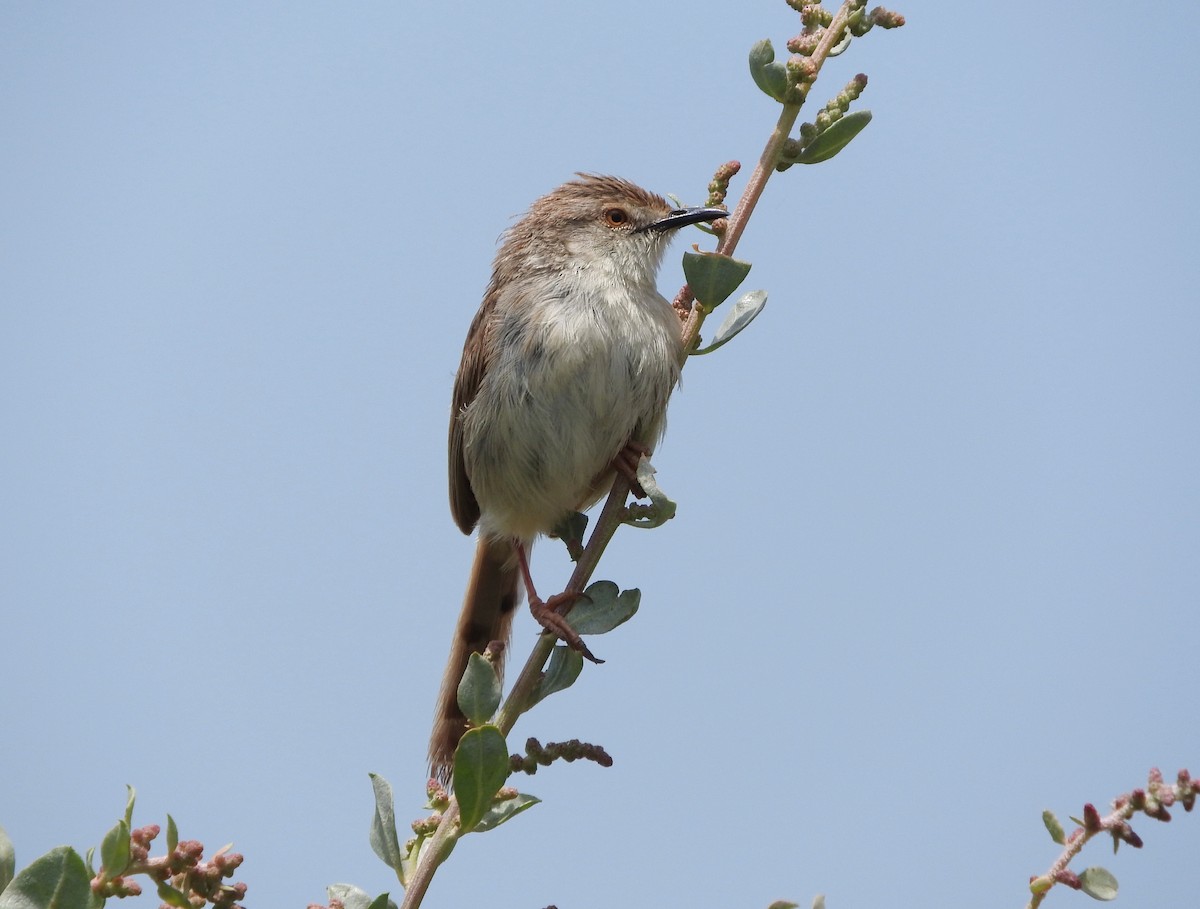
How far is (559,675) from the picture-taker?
93.0 inches

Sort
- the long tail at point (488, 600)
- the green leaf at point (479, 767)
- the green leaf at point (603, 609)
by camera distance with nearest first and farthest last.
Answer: the green leaf at point (479, 767)
the green leaf at point (603, 609)
the long tail at point (488, 600)

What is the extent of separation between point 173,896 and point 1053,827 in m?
1.37

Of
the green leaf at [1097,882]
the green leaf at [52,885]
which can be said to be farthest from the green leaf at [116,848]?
the green leaf at [1097,882]

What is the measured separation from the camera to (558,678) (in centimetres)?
236

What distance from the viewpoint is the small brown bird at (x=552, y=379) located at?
411cm

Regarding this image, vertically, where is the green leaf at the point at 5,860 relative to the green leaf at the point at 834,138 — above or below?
below

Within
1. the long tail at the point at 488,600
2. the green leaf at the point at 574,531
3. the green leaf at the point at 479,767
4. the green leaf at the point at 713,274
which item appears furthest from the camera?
the long tail at the point at 488,600

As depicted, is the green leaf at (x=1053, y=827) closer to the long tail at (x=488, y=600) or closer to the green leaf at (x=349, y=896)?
the green leaf at (x=349, y=896)

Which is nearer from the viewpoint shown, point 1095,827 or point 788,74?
point 1095,827

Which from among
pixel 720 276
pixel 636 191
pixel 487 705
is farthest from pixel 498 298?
pixel 487 705

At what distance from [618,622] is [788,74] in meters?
1.32

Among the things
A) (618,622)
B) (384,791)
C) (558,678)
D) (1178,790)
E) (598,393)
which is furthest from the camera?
(598,393)

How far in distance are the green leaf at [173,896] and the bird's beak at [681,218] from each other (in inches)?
131

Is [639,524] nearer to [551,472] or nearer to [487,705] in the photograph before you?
[487,705]
